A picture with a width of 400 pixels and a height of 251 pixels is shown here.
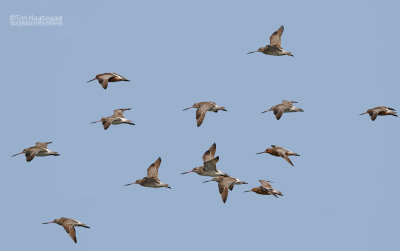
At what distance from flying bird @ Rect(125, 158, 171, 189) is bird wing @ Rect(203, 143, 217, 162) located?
6.79 ft

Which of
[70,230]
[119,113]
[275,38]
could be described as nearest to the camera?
[70,230]

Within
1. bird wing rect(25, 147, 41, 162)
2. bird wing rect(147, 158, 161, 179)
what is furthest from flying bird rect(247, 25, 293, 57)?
bird wing rect(25, 147, 41, 162)

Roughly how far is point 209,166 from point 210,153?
47.7 inches

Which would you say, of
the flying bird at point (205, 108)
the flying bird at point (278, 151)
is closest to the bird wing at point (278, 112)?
the flying bird at point (278, 151)

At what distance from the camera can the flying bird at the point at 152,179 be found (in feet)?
139

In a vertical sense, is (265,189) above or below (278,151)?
below

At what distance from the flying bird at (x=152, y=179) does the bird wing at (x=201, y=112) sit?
307 centimetres

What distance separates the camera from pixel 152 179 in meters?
42.4

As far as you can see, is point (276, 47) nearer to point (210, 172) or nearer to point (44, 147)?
point (210, 172)

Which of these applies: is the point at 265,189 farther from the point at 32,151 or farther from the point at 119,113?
the point at 32,151

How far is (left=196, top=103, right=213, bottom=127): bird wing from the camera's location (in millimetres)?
41094

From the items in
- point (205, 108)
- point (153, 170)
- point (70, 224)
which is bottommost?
point (70, 224)

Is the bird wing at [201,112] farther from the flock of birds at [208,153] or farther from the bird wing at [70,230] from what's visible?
the bird wing at [70,230]

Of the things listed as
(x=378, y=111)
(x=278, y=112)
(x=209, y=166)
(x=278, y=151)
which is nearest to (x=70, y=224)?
(x=209, y=166)
